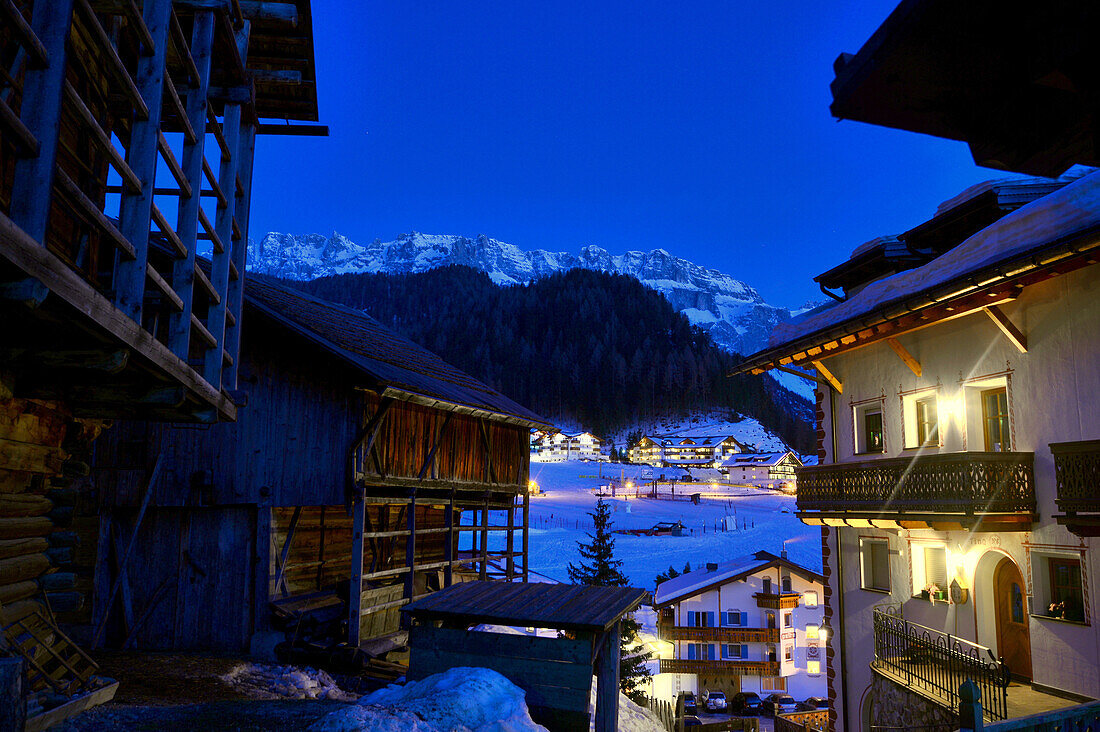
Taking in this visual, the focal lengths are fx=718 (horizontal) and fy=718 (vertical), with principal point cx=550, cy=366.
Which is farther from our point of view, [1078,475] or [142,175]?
[1078,475]

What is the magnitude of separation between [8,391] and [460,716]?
5234 millimetres

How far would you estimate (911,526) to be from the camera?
15289mm

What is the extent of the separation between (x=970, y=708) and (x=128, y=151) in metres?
9.92

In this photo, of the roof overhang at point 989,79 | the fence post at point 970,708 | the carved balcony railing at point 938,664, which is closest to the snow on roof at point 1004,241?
the carved balcony railing at point 938,664

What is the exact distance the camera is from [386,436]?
1697 cm

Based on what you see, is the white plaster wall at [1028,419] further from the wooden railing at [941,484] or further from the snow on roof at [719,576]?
the snow on roof at [719,576]

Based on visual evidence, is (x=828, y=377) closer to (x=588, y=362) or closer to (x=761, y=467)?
(x=761, y=467)

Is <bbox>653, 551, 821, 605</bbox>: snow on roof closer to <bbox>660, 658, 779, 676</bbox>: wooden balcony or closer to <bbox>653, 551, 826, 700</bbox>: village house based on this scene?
<bbox>653, 551, 826, 700</bbox>: village house

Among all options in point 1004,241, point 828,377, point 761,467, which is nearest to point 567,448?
point 761,467

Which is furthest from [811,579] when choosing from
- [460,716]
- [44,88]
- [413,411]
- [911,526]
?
[44,88]

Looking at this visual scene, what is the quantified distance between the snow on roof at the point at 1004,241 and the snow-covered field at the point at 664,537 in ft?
131

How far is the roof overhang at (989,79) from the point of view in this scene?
9.03ft

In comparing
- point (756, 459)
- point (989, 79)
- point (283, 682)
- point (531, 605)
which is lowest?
point (283, 682)

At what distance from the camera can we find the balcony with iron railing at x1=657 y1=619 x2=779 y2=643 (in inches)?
1678
